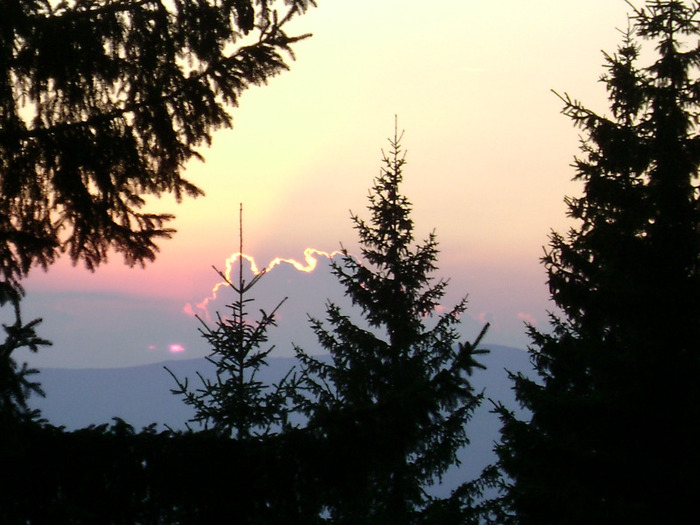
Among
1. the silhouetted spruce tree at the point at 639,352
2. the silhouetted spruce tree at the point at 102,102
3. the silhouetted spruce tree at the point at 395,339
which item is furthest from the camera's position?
the silhouetted spruce tree at the point at 395,339

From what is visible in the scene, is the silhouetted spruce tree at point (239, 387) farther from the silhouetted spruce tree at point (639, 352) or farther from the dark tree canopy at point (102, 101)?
the silhouetted spruce tree at point (639, 352)

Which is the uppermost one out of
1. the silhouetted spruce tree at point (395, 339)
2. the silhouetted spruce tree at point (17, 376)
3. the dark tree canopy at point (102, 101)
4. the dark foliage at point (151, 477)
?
the silhouetted spruce tree at point (395, 339)

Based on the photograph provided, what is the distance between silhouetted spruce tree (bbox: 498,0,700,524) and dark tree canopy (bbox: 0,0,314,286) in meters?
9.13

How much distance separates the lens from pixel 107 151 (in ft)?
22.4

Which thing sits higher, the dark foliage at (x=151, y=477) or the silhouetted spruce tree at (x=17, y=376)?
the silhouetted spruce tree at (x=17, y=376)

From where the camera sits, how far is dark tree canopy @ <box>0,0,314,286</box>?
6.51 m

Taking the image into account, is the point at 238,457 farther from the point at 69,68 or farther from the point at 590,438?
the point at 590,438

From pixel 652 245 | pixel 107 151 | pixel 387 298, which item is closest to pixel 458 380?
pixel 107 151

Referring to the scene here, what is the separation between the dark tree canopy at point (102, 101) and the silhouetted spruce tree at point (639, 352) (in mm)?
9126

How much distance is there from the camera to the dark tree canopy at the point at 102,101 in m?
6.51

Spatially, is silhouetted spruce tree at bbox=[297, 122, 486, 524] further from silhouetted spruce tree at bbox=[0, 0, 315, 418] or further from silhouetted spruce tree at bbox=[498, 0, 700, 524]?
silhouetted spruce tree at bbox=[0, 0, 315, 418]

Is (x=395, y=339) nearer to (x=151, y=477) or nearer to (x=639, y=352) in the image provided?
(x=639, y=352)

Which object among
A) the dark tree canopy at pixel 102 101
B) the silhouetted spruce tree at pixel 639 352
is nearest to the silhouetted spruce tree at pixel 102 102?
the dark tree canopy at pixel 102 101

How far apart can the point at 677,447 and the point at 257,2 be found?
1038 centimetres
